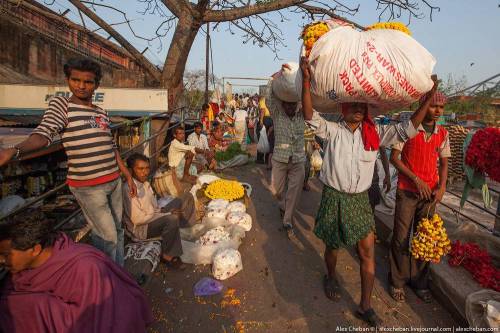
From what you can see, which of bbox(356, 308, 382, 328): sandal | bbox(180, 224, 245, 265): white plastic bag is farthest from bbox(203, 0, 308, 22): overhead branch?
bbox(356, 308, 382, 328): sandal

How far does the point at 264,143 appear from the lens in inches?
349

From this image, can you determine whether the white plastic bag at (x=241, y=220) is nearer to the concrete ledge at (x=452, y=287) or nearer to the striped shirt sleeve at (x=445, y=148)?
the concrete ledge at (x=452, y=287)

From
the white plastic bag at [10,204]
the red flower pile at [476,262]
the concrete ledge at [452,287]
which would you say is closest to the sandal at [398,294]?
the concrete ledge at [452,287]

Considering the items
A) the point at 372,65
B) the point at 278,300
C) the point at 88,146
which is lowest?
the point at 278,300

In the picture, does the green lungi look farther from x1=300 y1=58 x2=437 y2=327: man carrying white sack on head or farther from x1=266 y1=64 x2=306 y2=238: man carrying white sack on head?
x1=266 y1=64 x2=306 y2=238: man carrying white sack on head

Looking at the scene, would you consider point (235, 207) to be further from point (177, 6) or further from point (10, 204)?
point (177, 6)

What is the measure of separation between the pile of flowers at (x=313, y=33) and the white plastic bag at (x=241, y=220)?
2.70 m

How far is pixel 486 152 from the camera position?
2.89 m

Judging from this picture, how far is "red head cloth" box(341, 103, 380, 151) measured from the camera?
2.62 metres

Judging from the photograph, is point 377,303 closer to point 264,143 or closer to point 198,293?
point 198,293

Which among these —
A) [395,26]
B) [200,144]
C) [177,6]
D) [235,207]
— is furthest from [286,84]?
[200,144]

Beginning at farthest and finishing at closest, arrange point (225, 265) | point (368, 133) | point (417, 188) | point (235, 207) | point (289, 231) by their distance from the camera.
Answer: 1. point (235, 207)
2. point (289, 231)
3. point (225, 265)
4. point (417, 188)
5. point (368, 133)

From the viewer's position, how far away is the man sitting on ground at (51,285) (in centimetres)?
184

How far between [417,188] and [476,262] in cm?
88
